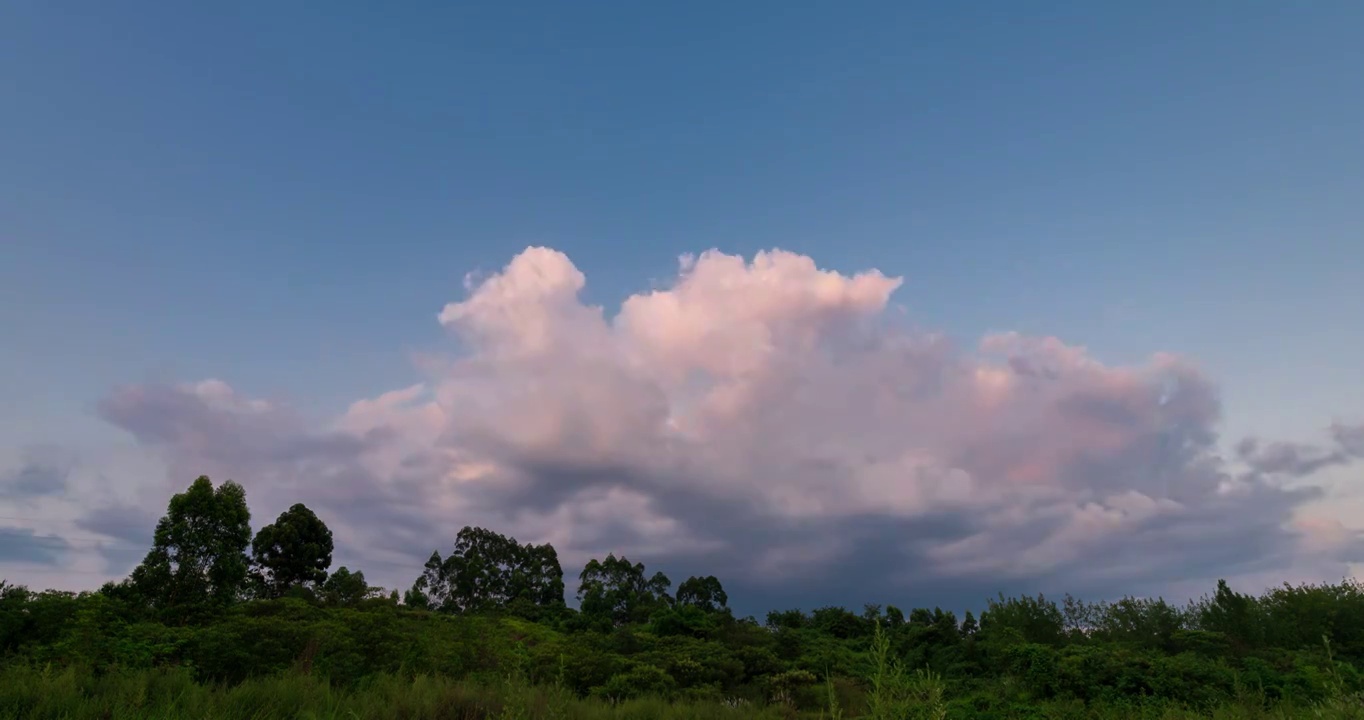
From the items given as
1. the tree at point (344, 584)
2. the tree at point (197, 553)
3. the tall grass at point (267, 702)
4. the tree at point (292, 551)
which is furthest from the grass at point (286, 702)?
the tree at point (292, 551)

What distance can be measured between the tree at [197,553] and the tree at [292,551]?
24.9 meters

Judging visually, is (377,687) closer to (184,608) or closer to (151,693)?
(151,693)

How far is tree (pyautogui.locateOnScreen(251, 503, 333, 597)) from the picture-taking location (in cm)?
5544

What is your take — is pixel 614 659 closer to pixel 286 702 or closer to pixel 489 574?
pixel 286 702

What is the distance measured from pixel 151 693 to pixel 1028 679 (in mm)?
24091

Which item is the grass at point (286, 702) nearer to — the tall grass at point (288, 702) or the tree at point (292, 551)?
the tall grass at point (288, 702)

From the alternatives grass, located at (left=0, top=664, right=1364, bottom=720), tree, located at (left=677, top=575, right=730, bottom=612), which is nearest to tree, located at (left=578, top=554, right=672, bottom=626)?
tree, located at (left=677, top=575, right=730, bottom=612)

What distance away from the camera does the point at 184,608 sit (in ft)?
94.1

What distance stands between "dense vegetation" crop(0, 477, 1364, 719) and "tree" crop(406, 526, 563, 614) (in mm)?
16855

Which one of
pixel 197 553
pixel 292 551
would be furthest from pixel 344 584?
pixel 197 553

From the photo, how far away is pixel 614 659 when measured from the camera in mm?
20875

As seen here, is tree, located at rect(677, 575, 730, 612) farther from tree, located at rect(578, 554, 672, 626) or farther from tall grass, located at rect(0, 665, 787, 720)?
tall grass, located at rect(0, 665, 787, 720)

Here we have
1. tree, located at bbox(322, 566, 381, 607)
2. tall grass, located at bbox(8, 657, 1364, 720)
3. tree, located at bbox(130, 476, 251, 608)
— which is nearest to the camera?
tall grass, located at bbox(8, 657, 1364, 720)

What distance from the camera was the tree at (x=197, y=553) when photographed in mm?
30344
